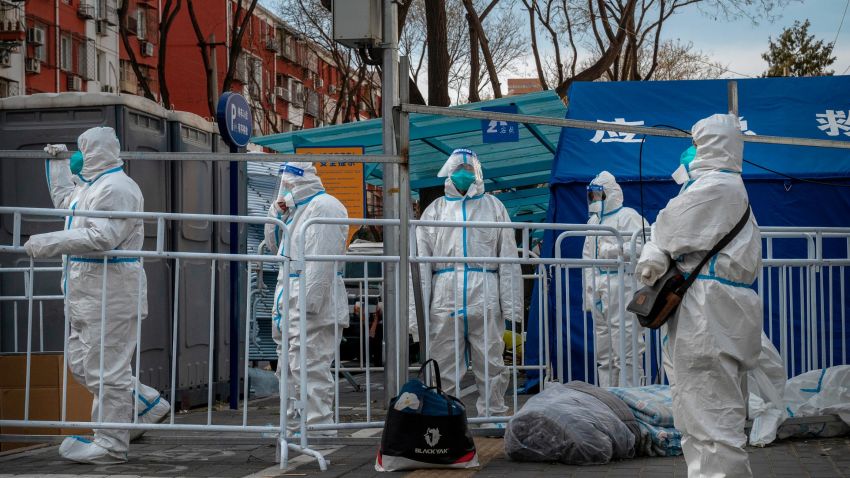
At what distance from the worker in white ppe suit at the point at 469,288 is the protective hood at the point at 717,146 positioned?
8.97 ft

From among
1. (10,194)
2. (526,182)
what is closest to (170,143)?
(10,194)

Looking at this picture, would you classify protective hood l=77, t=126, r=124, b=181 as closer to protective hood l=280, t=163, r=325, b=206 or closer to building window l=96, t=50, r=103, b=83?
protective hood l=280, t=163, r=325, b=206

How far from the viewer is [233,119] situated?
1026 cm

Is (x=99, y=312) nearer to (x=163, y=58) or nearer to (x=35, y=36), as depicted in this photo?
(x=163, y=58)

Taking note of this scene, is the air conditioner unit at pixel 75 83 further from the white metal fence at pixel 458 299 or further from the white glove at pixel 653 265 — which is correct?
the white glove at pixel 653 265

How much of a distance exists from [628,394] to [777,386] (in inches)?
47.5

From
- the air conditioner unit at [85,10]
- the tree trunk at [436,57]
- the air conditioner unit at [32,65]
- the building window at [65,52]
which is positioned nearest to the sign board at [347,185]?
the tree trunk at [436,57]

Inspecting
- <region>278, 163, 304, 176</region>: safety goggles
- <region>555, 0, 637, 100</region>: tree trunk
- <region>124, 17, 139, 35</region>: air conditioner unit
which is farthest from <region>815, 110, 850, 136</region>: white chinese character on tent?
<region>124, 17, 139, 35</region>: air conditioner unit

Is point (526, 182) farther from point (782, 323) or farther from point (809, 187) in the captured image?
point (782, 323)

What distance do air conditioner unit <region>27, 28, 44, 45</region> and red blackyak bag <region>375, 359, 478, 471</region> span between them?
37.8m

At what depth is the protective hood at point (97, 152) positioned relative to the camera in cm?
761

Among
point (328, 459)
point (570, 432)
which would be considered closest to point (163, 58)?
point (328, 459)

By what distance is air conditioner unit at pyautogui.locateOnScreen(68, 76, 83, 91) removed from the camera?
45.4 m

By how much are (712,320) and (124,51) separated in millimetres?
48581
